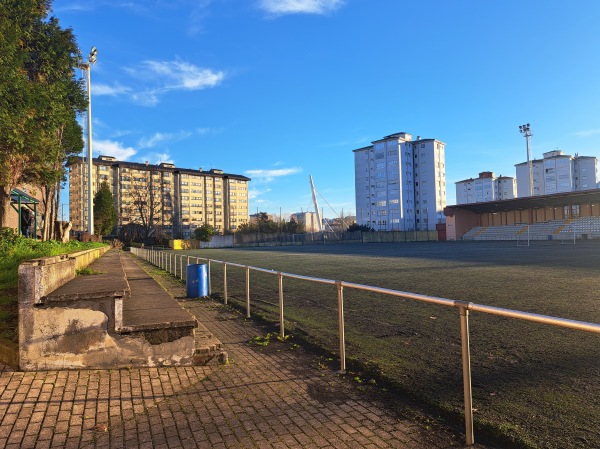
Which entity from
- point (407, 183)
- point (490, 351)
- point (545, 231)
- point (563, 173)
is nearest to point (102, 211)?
point (490, 351)

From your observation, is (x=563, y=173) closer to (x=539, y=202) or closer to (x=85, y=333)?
(x=539, y=202)

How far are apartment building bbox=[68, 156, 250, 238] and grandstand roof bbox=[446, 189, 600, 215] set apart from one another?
2490 inches

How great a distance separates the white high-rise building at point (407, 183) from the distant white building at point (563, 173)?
92.9 ft

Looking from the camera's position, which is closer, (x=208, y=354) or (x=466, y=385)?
(x=466, y=385)

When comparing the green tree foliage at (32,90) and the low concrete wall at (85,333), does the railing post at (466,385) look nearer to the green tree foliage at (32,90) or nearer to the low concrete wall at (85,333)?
the low concrete wall at (85,333)

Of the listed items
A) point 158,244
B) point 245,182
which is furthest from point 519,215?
point 245,182

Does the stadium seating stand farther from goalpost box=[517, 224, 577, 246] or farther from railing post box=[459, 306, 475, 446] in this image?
railing post box=[459, 306, 475, 446]

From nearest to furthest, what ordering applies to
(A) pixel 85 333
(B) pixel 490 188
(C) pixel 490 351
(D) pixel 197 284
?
1. (A) pixel 85 333
2. (C) pixel 490 351
3. (D) pixel 197 284
4. (B) pixel 490 188

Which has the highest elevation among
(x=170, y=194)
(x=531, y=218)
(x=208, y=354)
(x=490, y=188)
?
(x=490, y=188)

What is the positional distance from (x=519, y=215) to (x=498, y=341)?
6617 centimetres

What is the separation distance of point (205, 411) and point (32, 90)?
394 inches

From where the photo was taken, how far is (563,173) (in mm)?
111938

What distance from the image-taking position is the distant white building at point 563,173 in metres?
112

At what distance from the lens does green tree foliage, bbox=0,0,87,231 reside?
9.46 m
